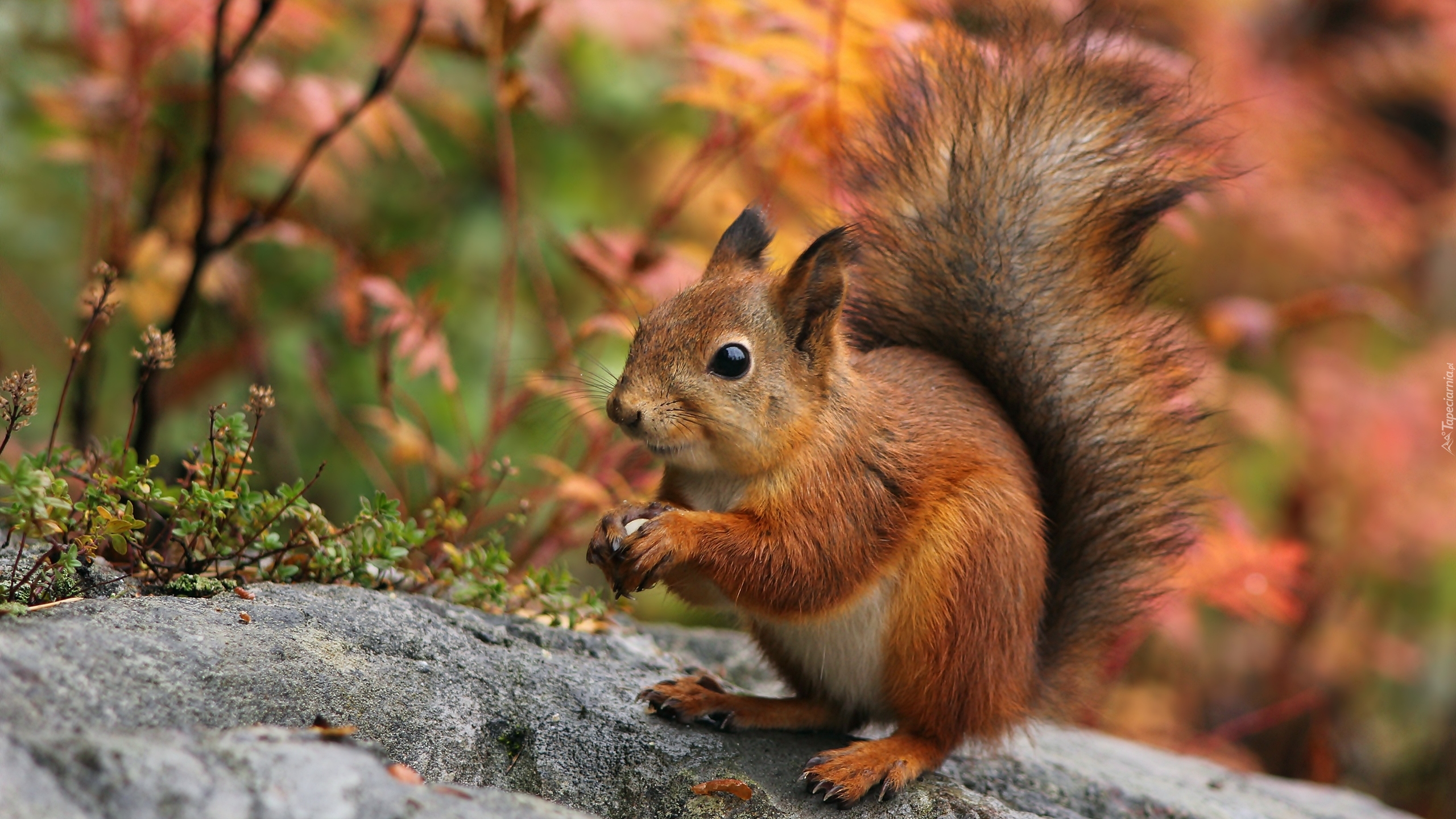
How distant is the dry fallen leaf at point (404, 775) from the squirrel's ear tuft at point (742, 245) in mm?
903

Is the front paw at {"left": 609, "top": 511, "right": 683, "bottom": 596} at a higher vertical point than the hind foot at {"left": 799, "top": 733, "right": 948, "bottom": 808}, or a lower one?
higher

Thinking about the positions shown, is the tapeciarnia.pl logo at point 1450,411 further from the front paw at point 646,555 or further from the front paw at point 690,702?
the front paw at point 646,555

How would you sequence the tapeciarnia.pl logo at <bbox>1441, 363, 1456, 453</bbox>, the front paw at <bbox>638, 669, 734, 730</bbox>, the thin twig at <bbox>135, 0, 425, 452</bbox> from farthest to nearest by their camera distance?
the tapeciarnia.pl logo at <bbox>1441, 363, 1456, 453</bbox>, the thin twig at <bbox>135, 0, 425, 452</bbox>, the front paw at <bbox>638, 669, 734, 730</bbox>

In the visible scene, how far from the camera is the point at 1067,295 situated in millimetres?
2047

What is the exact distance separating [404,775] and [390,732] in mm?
195

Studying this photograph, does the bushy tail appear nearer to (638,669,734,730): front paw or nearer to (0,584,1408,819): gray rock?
(0,584,1408,819): gray rock

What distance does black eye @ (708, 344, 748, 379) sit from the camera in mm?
1741

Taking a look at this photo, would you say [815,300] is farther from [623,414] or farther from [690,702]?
[690,702]

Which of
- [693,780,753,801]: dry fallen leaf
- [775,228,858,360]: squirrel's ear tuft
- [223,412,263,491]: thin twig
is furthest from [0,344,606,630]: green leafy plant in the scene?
[775,228,858,360]: squirrel's ear tuft

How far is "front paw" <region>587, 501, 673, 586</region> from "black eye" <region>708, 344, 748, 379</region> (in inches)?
8.1

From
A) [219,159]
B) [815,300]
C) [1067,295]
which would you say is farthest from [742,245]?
[219,159]

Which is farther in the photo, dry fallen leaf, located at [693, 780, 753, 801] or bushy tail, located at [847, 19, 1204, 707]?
bushy tail, located at [847, 19, 1204, 707]

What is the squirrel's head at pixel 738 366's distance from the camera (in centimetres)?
171

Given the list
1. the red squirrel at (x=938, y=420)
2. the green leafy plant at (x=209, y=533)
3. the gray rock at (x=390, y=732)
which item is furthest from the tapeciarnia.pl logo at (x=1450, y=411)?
the green leafy plant at (x=209, y=533)
